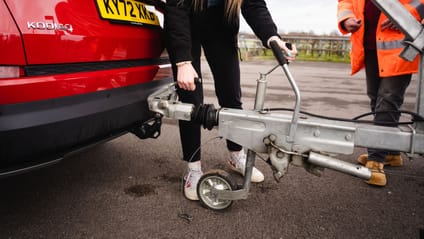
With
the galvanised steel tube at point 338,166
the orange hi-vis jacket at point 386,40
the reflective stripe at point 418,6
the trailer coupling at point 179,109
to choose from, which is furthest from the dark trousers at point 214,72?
the reflective stripe at point 418,6

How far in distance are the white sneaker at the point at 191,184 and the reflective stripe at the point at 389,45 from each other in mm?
1517

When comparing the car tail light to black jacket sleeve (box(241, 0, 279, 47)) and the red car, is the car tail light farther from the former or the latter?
black jacket sleeve (box(241, 0, 279, 47))

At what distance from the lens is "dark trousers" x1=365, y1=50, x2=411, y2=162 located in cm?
212

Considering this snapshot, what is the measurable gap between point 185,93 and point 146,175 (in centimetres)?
81

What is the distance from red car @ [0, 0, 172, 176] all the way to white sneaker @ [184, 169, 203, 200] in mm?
508

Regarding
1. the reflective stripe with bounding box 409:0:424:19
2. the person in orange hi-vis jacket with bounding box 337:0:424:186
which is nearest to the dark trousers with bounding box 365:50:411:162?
the person in orange hi-vis jacket with bounding box 337:0:424:186

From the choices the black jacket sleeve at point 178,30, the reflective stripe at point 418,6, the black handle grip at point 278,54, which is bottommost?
the black handle grip at point 278,54

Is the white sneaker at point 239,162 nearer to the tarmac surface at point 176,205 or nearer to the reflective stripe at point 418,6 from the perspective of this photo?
the tarmac surface at point 176,205

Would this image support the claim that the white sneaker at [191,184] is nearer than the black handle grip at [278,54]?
No

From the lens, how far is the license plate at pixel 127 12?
4.97ft

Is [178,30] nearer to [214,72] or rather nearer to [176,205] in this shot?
[214,72]

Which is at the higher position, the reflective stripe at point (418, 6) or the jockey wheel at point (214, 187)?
the reflective stripe at point (418, 6)

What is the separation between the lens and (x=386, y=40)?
6.66ft

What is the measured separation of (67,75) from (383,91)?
2073 mm
